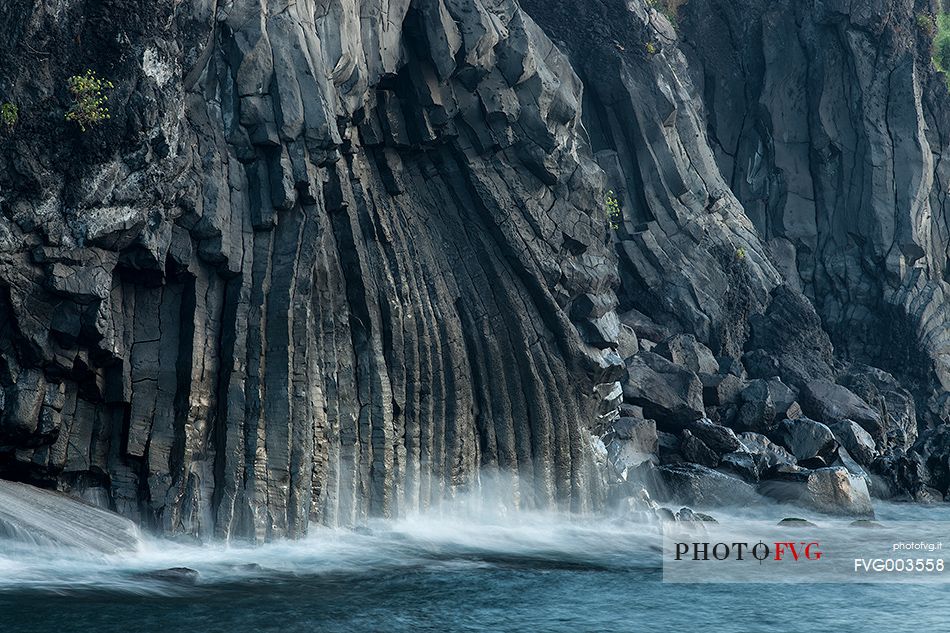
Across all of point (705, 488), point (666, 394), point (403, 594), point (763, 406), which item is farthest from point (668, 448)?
point (403, 594)

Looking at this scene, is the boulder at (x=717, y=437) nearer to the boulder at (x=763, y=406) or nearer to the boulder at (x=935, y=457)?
the boulder at (x=763, y=406)

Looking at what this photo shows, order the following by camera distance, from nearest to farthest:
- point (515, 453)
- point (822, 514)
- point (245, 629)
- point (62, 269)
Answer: point (245, 629), point (62, 269), point (515, 453), point (822, 514)

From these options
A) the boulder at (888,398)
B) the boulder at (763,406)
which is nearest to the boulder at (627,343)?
the boulder at (763,406)

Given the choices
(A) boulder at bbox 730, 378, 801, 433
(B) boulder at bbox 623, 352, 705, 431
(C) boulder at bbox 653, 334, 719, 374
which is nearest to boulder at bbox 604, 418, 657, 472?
(B) boulder at bbox 623, 352, 705, 431

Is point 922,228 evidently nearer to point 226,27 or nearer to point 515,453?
point 515,453

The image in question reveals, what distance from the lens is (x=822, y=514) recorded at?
31797mm

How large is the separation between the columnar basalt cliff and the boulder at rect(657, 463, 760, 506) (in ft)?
0.28

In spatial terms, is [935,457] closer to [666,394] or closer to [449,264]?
[666,394]

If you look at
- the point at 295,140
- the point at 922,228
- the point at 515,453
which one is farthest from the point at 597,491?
the point at 922,228

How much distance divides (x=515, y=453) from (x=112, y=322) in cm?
1086

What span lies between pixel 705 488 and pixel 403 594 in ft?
46.0

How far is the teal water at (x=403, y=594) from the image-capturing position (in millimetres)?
17641

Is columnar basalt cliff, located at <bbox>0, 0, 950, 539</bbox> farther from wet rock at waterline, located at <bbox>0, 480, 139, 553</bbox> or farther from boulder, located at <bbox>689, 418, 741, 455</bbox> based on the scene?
wet rock at waterline, located at <bbox>0, 480, 139, 553</bbox>

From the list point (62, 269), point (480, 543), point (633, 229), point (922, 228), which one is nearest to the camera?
point (62, 269)
